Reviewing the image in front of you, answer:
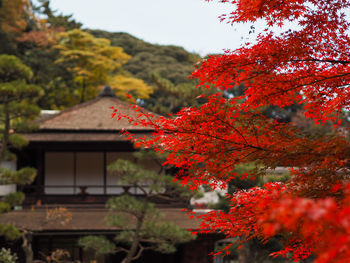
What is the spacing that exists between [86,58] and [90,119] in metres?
10.8

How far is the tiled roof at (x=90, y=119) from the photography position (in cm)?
1290

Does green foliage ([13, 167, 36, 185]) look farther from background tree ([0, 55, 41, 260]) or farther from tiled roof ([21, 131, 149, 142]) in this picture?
tiled roof ([21, 131, 149, 142])

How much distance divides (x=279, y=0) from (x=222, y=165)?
1.70 m

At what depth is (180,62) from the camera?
118 feet

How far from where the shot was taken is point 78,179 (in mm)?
13391

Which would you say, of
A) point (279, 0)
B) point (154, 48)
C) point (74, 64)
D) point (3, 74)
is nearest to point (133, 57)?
point (154, 48)

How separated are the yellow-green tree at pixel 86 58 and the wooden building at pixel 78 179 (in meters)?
9.87

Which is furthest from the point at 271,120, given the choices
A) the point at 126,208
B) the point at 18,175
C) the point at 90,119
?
the point at 90,119

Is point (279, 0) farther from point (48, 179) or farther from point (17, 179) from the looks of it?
point (48, 179)

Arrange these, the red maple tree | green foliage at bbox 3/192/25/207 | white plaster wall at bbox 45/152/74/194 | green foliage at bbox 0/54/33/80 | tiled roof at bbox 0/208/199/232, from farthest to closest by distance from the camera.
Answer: white plaster wall at bbox 45/152/74/194 < tiled roof at bbox 0/208/199/232 < green foliage at bbox 3/192/25/207 < green foliage at bbox 0/54/33/80 < the red maple tree

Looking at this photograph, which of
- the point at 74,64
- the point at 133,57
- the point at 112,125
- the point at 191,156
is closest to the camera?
the point at 191,156

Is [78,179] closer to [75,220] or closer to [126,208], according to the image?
[75,220]

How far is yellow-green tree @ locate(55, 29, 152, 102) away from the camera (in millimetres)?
23169

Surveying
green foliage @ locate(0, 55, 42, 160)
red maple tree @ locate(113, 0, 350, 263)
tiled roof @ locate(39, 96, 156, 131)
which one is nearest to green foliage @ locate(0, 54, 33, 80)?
green foliage @ locate(0, 55, 42, 160)
